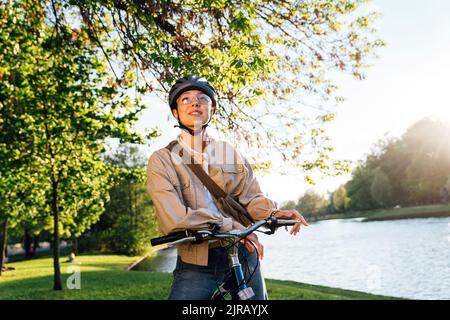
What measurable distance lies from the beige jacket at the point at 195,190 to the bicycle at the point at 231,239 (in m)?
0.09

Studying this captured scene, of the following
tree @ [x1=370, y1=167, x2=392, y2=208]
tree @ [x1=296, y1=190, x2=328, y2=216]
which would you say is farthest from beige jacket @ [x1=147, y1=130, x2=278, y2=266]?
tree @ [x1=296, y1=190, x2=328, y2=216]

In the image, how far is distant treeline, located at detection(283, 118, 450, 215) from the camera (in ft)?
204

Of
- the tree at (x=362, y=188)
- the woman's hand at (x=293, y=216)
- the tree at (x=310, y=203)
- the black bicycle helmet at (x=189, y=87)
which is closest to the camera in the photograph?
the woman's hand at (x=293, y=216)

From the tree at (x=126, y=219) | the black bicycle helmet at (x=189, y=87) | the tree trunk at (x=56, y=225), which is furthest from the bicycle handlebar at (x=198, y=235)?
the tree at (x=126, y=219)

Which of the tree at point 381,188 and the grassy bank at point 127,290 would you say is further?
the tree at point 381,188

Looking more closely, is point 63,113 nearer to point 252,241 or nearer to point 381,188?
point 252,241

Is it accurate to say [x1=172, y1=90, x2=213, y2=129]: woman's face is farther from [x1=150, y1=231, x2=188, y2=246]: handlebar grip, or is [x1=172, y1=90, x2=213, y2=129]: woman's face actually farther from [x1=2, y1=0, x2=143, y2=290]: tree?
[x1=2, y1=0, x2=143, y2=290]: tree

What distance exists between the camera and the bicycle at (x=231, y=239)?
249 cm

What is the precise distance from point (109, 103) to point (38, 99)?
2111mm

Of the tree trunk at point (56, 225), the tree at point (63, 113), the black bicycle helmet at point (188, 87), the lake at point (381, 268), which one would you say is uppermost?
the tree at point (63, 113)

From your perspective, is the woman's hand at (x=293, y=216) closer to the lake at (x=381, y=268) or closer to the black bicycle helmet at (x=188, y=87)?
the black bicycle helmet at (x=188, y=87)
